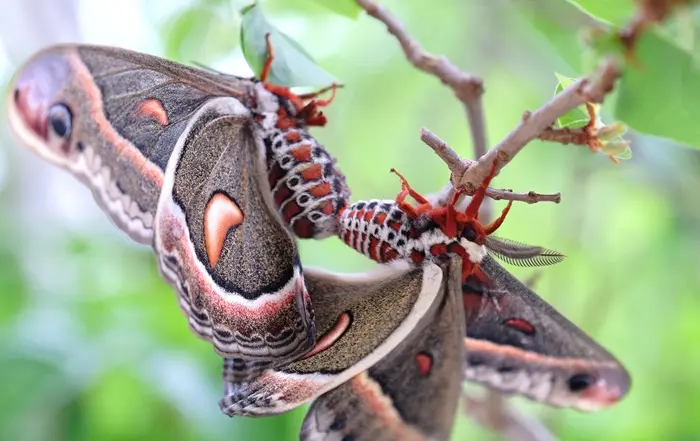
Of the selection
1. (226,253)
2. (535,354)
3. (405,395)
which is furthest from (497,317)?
(226,253)

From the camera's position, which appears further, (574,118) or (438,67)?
(438,67)

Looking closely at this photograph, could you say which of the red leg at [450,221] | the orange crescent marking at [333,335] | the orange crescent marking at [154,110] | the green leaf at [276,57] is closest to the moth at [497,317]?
the red leg at [450,221]

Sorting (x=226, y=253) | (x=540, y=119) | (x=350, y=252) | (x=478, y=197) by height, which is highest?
(x=540, y=119)

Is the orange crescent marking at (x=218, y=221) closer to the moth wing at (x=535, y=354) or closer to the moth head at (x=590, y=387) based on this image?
the moth wing at (x=535, y=354)

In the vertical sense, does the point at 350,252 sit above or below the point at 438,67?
below

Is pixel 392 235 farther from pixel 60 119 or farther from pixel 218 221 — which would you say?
pixel 60 119

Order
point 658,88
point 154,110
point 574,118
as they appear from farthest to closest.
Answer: point 154,110 < point 574,118 < point 658,88
